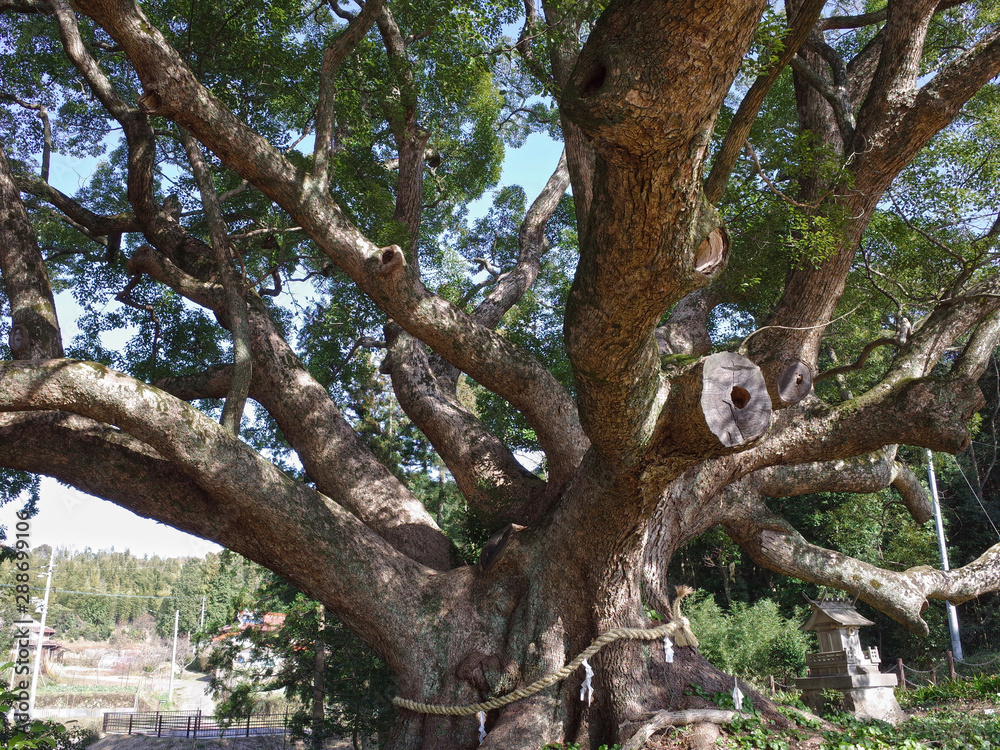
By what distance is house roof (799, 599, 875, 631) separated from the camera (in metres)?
8.60

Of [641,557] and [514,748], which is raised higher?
[641,557]

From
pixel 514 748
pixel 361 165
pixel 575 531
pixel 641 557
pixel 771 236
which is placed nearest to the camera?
pixel 514 748

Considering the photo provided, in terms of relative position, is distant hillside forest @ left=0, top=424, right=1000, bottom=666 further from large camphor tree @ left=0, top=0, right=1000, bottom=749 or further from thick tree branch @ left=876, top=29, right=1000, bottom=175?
thick tree branch @ left=876, top=29, right=1000, bottom=175

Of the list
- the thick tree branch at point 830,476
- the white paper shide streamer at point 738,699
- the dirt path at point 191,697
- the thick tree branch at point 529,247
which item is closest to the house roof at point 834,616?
the thick tree branch at point 830,476

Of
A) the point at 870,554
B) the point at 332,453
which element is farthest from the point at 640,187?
the point at 870,554

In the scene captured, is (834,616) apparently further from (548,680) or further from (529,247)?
(529,247)

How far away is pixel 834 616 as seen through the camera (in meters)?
8.62

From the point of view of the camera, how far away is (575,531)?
4.39 m

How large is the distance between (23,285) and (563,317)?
397 centimetres

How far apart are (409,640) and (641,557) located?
1765 millimetres

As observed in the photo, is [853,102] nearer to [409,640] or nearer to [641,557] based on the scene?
[641,557]

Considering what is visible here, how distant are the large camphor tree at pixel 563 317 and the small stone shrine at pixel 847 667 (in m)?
2.69

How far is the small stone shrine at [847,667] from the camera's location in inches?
321

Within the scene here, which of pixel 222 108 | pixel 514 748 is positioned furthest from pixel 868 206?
pixel 222 108
